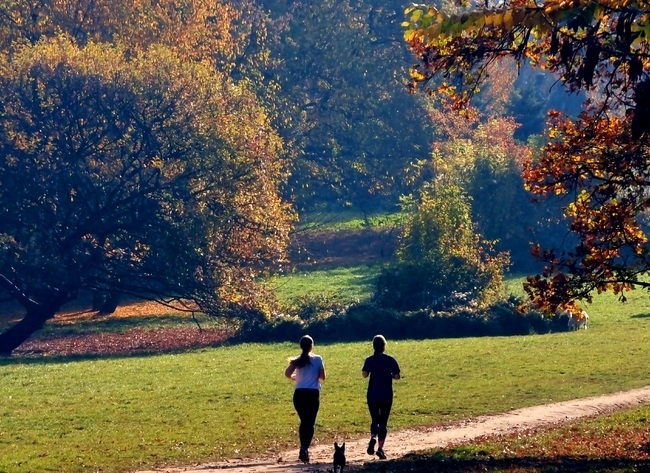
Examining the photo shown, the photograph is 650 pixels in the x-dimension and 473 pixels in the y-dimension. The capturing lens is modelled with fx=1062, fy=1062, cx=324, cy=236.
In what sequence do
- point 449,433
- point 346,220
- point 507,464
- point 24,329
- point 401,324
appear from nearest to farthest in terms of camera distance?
1. point 507,464
2. point 449,433
3. point 24,329
4. point 401,324
5. point 346,220

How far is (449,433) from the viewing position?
20.3 meters

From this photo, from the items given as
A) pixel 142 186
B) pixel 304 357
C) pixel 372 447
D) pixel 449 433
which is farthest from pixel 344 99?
pixel 304 357

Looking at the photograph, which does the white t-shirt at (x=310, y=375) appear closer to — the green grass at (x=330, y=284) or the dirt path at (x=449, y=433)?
the dirt path at (x=449, y=433)

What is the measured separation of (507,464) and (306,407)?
3.42 meters

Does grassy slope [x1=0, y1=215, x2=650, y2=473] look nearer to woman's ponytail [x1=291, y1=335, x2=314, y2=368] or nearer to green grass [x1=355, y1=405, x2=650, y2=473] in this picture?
woman's ponytail [x1=291, y1=335, x2=314, y2=368]

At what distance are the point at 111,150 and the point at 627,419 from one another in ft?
82.1

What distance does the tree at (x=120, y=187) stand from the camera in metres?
38.0

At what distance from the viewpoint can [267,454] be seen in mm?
18328

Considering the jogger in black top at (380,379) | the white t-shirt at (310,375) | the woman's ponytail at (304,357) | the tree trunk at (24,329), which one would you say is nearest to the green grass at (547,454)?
the jogger in black top at (380,379)

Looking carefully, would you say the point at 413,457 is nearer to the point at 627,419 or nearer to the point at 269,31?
the point at 627,419

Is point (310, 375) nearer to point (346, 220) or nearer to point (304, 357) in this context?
point (304, 357)

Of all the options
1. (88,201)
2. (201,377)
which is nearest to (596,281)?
(201,377)

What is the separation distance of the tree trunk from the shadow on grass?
2545 cm

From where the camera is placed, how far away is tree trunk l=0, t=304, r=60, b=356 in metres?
37.9
